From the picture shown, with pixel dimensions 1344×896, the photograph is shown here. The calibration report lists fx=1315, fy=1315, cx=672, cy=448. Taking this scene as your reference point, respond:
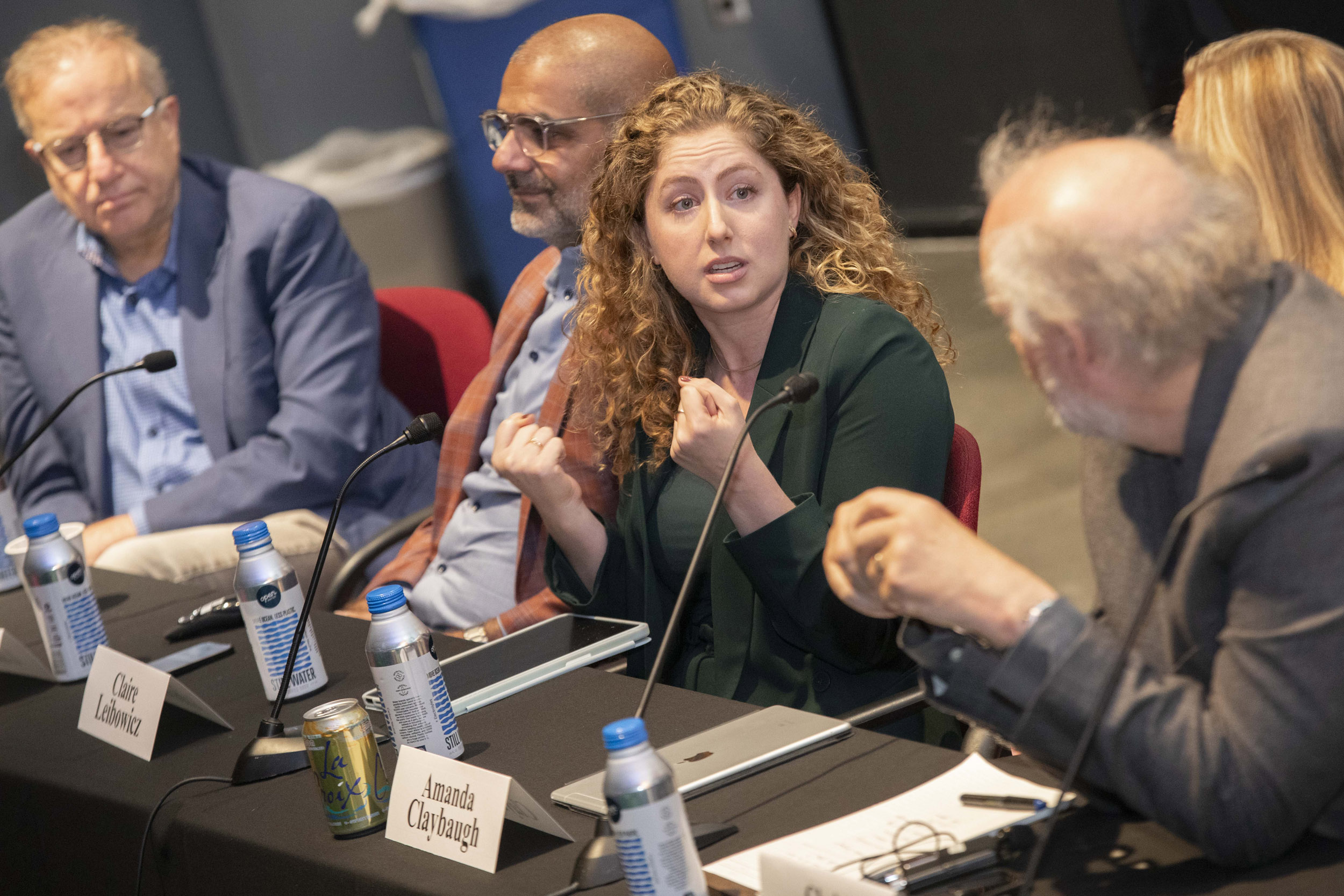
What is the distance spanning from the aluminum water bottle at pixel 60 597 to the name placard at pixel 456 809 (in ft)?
2.63

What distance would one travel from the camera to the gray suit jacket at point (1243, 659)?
883 millimetres

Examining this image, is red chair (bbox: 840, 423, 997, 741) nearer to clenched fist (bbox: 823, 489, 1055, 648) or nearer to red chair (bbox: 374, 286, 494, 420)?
clenched fist (bbox: 823, 489, 1055, 648)

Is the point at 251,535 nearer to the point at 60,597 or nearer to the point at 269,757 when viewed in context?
the point at 269,757

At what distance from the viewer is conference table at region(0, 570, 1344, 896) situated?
1.00 metres

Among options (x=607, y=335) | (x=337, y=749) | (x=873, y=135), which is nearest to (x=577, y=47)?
(x=607, y=335)

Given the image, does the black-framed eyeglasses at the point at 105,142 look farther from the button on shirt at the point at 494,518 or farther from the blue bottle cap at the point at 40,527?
the blue bottle cap at the point at 40,527

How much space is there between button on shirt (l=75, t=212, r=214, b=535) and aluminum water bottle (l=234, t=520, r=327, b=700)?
1.32 meters

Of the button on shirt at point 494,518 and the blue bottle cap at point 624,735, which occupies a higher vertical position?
the blue bottle cap at point 624,735

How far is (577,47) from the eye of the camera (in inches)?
88.7

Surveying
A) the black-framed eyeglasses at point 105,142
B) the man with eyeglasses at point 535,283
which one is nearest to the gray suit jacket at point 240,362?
the black-framed eyeglasses at point 105,142

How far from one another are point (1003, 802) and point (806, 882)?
0.74ft

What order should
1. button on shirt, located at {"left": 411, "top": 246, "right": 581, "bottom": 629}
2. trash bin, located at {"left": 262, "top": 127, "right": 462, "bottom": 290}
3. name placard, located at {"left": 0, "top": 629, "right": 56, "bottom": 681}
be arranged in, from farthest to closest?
trash bin, located at {"left": 262, "top": 127, "right": 462, "bottom": 290}, button on shirt, located at {"left": 411, "top": 246, "right": 581, "bottom": 629}, name placard, located at {"left": 0, "top": 629, "right": 56, "bottom": 681}

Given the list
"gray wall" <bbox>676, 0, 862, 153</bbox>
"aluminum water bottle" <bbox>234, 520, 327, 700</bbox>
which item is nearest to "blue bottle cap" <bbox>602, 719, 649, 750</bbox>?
"aluminum water bottle" <bbox>234, 520, 327, 700</bbox>

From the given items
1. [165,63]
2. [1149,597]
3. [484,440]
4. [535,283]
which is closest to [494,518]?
[484,440]
